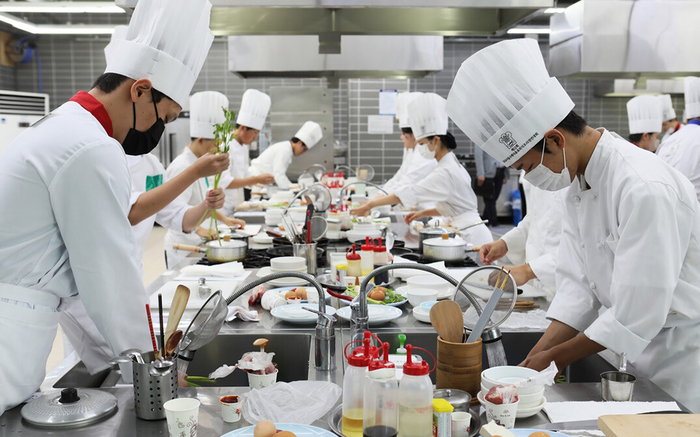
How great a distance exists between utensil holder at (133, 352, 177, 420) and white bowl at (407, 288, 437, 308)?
3.88 ft

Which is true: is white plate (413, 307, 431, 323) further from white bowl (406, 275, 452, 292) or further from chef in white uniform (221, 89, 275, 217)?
chef in white uniform (221, 89, 275, 217)

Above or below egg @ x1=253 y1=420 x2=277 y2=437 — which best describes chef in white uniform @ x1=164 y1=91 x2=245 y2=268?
above

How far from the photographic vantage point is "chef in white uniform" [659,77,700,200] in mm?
5410

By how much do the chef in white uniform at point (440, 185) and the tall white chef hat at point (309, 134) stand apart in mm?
3147

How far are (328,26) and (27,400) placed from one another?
2.24m

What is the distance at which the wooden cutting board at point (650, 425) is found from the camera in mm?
1169

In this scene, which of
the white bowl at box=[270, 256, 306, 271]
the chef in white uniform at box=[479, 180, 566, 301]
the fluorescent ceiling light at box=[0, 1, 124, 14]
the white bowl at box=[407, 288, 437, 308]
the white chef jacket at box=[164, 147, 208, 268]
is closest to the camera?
the white bowl at box=[407, 288, 437, 308]

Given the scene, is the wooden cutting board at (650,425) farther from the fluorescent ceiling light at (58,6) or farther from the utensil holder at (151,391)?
the fluorescent ceiling light at (58,6)

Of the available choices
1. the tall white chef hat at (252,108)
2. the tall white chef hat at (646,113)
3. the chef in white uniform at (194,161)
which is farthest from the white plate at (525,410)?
the tall white chef hat at (646,113)

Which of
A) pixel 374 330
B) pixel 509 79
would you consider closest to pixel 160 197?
pixel 374 330

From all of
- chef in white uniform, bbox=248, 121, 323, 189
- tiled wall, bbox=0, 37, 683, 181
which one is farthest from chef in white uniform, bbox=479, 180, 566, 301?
tiled wall, bbox=0, 37, 683, 181

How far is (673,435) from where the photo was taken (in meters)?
1.17

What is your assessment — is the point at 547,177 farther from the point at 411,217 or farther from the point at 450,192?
the point at 450,192

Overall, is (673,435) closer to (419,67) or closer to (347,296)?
(347,296)
